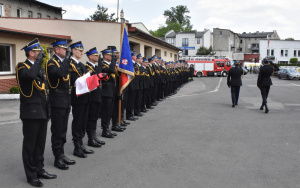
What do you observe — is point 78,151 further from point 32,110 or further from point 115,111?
point 115,111

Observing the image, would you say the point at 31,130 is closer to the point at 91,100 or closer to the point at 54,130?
the point at 54,130

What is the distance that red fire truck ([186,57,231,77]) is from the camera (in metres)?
47.4

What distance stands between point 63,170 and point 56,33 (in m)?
17.0

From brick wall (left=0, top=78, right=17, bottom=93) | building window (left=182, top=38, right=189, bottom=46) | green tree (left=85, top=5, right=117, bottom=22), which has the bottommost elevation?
brick wall (left=0, top=78, right=17, bottom=93)

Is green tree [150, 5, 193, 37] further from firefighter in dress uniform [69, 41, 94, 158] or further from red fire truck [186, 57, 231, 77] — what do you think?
firefighter in dress uniform [69, 41, 94, 158]

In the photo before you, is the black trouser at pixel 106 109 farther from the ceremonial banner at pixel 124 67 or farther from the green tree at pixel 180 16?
the green tree at pixel 180 16

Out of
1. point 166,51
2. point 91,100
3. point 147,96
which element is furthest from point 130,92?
point 166,51

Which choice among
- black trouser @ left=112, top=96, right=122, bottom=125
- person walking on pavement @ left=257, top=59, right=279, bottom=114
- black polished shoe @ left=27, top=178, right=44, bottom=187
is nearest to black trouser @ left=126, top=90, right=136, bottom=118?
black trouser @ left=112, top=96, right=122, bottom=125

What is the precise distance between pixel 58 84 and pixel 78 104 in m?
0.82

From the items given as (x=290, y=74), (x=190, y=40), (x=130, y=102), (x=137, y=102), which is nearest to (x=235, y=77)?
(x=137, y=102)

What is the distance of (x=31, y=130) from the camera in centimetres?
429

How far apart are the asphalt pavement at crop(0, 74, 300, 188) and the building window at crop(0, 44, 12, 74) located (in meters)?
7.20

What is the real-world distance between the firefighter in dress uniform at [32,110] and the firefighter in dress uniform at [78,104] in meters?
0.95

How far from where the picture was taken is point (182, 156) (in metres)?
5.57
